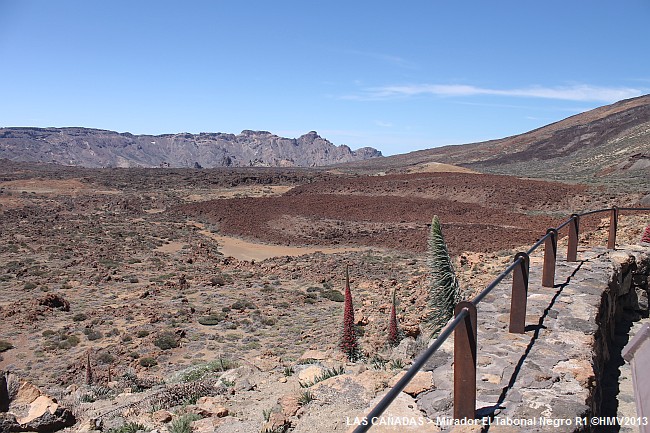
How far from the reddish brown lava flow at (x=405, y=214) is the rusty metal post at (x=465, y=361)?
17582 mm

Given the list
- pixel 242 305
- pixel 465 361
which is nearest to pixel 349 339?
pixel 465 361

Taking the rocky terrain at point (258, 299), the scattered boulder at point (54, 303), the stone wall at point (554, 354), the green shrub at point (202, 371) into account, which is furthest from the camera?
the scattered boulder at point (54, 303)

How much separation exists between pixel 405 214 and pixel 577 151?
207 feet

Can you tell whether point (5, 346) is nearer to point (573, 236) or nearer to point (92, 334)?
point (92, 334)

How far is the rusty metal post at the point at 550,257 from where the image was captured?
198 inches

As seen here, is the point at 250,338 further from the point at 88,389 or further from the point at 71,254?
the point at 71,254

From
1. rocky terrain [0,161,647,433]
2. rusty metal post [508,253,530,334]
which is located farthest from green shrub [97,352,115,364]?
rusty metal post [508,253,530,334]

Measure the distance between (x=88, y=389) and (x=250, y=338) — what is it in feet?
15.6

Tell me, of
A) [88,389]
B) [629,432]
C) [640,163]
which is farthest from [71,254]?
[640,163]

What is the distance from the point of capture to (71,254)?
23203 mm

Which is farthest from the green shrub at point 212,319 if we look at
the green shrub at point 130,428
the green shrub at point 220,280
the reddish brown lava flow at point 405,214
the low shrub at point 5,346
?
the reddish brown lava flow at point 405,214

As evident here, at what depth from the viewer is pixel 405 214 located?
31562mm

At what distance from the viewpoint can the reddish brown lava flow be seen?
24.1 m

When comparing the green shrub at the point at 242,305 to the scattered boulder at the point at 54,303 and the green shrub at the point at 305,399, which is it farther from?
the green shrub at the point at 305,399
